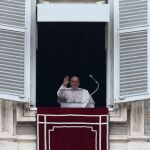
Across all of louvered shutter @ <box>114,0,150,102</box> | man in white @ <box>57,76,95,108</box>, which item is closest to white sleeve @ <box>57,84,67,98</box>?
man in white @ <box>57,76,95,108</box>

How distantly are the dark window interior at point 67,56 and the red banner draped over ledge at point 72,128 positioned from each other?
1.25 metres

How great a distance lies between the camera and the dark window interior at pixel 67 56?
108ft

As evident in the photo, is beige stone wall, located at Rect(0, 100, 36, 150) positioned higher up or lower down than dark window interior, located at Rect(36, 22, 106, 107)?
lower down

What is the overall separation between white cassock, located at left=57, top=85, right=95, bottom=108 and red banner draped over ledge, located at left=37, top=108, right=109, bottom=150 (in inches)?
15.8

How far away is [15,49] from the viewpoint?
104 feet

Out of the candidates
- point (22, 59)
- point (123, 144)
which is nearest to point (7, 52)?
point (22, 59)

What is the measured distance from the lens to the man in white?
31.9 metres

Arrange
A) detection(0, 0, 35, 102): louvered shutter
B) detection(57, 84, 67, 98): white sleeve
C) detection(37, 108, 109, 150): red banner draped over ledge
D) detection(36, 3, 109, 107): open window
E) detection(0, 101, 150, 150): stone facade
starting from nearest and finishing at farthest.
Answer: detection(37, 108, 109, 150): red banner draped over ledge → detection(0, 101, 150, 150): stone facade → detection(0, 0, 35, 102): louvered shutter → detection(57, 84, 67, 98): white sleeve → detection(36, 3, 109, 107): open window

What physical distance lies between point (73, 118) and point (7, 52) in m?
1.40

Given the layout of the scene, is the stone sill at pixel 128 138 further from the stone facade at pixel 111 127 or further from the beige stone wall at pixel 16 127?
the beige stone wall at pixel 16 127

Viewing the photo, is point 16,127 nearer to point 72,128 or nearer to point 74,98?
point 72,128

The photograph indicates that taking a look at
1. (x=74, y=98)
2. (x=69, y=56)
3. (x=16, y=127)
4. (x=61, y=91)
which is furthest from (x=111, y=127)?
(x=69, y=56)

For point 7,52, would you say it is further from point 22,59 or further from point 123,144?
point 123,144

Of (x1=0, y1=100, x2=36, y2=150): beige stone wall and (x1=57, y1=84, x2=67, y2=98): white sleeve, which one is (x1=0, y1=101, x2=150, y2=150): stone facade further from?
(x1=57, y1=84, x2=67, y2=98): white sleeve
